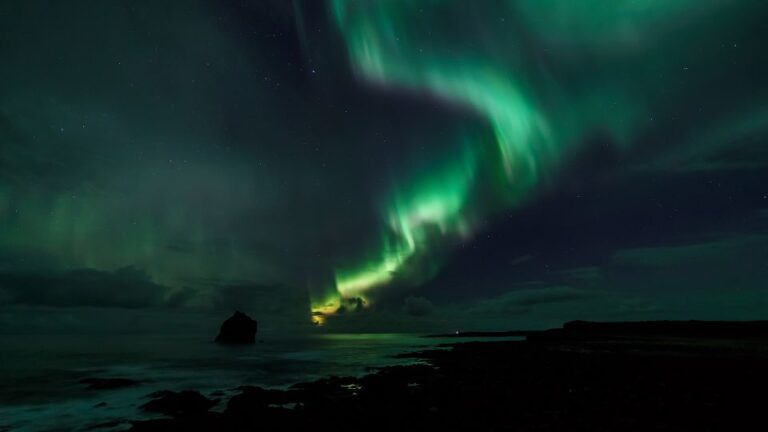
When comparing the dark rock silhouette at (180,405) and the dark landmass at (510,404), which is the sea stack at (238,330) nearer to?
the dark landmass at (510,404)

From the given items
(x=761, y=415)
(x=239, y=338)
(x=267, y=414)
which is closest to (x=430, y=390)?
(x=267, y=414)

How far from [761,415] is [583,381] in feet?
34.5

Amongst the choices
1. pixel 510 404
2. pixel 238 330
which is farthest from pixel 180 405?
pixel 238 330

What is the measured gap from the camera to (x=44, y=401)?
2986 centimetres

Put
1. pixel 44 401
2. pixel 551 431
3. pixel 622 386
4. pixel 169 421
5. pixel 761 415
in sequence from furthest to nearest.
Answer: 1. pixel 44 401
2. pixel 622 386
3. pixel 169 421
4. pixel 761 415
5. pixel 551 431

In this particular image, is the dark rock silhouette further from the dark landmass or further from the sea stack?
the sea stack

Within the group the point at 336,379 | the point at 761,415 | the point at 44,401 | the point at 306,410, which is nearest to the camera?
the point at 761,415

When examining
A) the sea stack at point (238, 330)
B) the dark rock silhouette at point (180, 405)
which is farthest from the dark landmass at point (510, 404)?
the sea stack at point (238, 330)

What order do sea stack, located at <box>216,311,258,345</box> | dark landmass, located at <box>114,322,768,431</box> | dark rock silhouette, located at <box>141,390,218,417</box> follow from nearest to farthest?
dark landmass, located at <box>114,322,768,431</box>
dark rock silhouette, located at <box>141,390,218,417</box>
sea stack, located at <box>216,311,258,345</box>

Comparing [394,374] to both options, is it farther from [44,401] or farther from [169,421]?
[44,401]

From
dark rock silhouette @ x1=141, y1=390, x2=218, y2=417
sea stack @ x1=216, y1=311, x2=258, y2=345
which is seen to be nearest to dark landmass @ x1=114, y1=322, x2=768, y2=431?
dark rock silhouette @ x1=141, y1=390, x2=218, y2=417

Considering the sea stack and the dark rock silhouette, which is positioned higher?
the sea stack

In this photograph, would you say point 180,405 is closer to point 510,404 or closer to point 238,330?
point 510,404

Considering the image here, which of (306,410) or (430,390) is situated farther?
(430,390)
